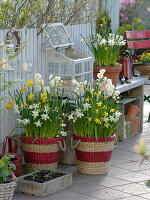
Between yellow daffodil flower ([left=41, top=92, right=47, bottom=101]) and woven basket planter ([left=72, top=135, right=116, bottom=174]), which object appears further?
woven basket planter ([left=72, top=135, right=116, bottom=174])

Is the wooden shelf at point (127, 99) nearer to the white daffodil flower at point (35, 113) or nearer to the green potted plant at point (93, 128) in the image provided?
the green potted plant at point (93, 128)

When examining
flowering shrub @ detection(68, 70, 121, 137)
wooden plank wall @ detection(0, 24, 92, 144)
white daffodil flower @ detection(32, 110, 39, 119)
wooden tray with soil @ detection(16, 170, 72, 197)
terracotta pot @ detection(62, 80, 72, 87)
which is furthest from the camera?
terracotta pot @ detection(62, 80, 72, 87)

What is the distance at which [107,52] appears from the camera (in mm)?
5684

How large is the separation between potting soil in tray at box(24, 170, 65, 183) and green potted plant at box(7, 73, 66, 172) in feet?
0.66

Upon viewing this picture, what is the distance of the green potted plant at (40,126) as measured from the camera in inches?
175

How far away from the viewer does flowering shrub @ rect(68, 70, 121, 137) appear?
15.0 ft

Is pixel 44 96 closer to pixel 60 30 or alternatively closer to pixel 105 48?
pixel 60 30

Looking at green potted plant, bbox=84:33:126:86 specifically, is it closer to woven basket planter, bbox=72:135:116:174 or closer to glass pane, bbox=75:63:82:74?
glass pane, bbox=75:63:82:74

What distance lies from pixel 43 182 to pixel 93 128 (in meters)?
0.79

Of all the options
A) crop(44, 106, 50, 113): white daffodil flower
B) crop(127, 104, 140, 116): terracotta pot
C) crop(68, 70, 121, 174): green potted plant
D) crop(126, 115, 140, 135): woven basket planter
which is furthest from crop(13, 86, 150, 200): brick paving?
crop(127, 104, 140, 116): terracotta pot

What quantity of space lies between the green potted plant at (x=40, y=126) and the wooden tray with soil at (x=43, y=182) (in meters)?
0.20

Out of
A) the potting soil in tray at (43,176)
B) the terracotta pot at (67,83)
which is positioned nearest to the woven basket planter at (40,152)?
the potting soil in tray at (43,176)

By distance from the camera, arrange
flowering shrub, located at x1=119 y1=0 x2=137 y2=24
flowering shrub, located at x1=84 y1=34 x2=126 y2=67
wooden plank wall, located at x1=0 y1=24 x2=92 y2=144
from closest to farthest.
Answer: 1. wooden plank wall, located at x1=0 y1=24 x2=92 y2=144
2. flowering shrub, located at x1=84 y1=34 x2=126 y2=67
3. flowering shrub, located at x1=119 y1=0 x2=137 y2=24

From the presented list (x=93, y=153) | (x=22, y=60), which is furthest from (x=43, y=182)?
(x=22, y=60)
